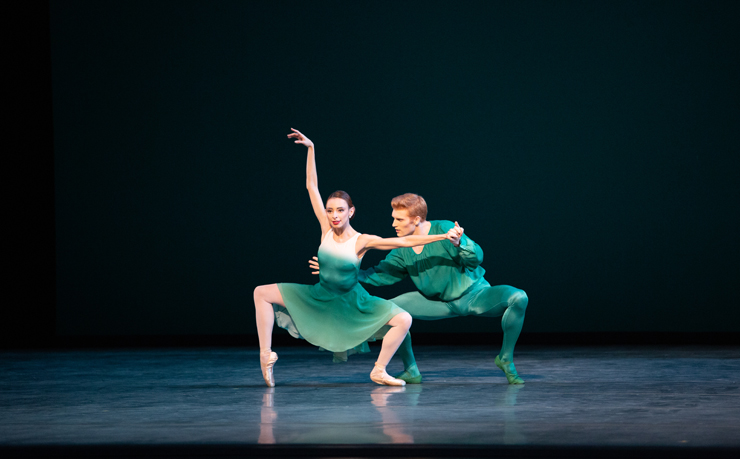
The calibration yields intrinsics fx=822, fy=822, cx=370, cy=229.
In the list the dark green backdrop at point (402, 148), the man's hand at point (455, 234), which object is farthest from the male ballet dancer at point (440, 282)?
the dark green backdrop at point (402, 148)

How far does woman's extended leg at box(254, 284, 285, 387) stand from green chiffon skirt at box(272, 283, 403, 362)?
0.15 ft

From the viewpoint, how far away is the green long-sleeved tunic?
407 cm

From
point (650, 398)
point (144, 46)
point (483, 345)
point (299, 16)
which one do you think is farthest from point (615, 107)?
point (144, 46)

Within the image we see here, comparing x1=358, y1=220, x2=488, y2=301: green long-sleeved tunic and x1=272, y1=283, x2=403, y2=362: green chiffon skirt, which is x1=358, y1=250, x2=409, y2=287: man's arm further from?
x1=272, y1=283, x2=403, y2=362: green chiffon skirt

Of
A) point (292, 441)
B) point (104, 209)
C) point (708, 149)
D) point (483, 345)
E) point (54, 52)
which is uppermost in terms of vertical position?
point (54, 52)

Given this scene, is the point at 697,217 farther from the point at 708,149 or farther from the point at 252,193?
the point at 252,193

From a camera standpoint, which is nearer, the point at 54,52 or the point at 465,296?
the point at 465,296

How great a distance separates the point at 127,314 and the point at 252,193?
4.29ft

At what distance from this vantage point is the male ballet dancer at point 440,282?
3.94 metres

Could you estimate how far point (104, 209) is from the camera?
6.12 metres

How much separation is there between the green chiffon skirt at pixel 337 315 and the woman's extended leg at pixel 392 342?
0.12 ft

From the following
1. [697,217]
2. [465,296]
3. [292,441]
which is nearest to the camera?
[292,441]

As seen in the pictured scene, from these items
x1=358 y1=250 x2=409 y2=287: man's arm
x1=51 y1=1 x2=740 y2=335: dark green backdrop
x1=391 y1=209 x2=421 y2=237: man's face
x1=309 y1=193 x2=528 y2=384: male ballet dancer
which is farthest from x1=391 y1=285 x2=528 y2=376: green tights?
x1=51 y1=1 x2=740 y2=335: dark green backdrop

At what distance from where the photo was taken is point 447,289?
13.5ft
